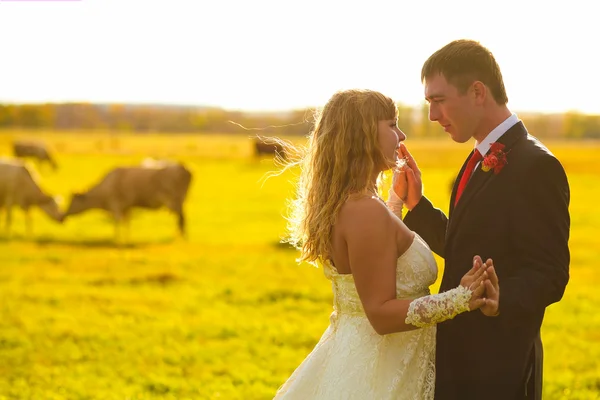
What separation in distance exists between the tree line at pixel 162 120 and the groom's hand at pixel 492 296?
139m

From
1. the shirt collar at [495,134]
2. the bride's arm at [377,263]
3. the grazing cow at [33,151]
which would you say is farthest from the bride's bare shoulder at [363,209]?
the grazing cow at [33,151]

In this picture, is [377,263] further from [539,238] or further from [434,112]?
[434,112]

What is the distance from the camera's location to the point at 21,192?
23797 millimetres

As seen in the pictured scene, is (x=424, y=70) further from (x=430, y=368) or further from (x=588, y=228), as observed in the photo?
(x=588, y=228)

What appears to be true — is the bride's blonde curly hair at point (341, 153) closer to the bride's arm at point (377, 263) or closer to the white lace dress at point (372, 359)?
the bride's arm at point (377, 263)

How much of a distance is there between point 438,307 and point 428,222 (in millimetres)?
994

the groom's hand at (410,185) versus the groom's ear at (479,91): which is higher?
the groom's ear at (479,91)

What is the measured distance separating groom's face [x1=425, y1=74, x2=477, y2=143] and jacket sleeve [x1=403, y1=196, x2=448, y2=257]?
540mm

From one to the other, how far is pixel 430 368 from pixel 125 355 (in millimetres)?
6337

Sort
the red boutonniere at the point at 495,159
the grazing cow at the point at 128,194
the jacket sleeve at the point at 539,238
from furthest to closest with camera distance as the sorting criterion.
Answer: the grazing cow at the point at 128,194
the red boutonniere at the point at 495,159
the jacket sleeve at the point at 539,238

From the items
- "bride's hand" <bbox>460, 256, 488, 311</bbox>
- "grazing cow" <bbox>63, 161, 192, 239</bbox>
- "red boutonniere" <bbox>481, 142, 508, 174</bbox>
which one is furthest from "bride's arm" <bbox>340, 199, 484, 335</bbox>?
"grazing cow" <bbox>63, 161, 192, 239</bbox>

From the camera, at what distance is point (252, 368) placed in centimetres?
884

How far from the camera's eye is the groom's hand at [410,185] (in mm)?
4289

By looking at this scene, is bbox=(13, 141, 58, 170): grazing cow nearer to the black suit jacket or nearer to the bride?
the bride
